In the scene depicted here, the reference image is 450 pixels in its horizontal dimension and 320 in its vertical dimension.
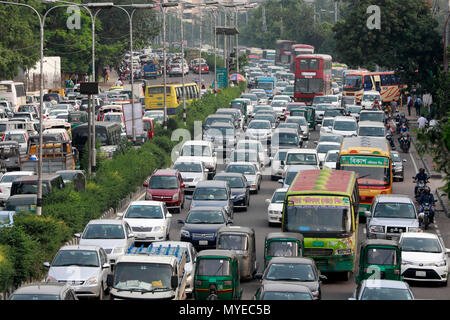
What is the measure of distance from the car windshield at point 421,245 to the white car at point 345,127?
90.3ft

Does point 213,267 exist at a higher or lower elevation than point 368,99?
lower

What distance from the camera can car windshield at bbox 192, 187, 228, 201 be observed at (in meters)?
36.6

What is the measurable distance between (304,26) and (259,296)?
14217 cm

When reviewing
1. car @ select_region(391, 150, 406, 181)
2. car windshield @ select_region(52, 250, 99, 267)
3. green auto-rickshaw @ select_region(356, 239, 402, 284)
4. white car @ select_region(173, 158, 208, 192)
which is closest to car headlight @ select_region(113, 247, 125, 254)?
car windshield @ select_region(52, 250, 99, 267)

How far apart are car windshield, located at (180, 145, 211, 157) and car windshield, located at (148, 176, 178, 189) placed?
27.3 feet

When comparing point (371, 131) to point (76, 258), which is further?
point (371, 131)

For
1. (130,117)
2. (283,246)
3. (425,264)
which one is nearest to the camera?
(283,246)

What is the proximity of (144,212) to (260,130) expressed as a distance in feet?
83.8

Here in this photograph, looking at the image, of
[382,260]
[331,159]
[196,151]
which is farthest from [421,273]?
[196,151]

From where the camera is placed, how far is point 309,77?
82125 millimetres

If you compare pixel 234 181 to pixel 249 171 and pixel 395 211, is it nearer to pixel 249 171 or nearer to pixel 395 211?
pixel 249 171

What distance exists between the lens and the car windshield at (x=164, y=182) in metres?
39.3

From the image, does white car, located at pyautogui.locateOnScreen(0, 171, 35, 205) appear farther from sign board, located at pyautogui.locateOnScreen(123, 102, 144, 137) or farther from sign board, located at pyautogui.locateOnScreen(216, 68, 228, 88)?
sign board, located at pyautogui.locateOnScreen(216, 68, 228, 88)
